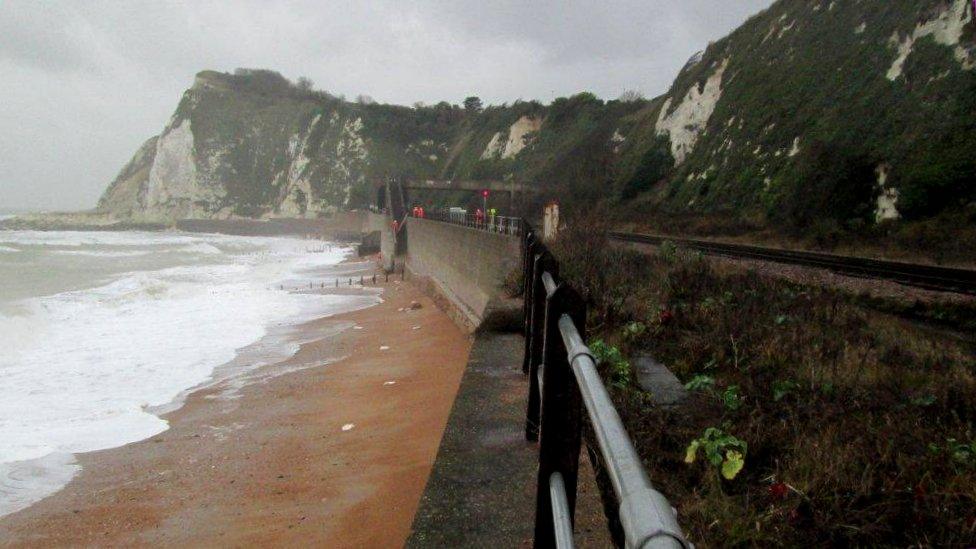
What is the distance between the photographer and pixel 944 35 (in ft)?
68.0

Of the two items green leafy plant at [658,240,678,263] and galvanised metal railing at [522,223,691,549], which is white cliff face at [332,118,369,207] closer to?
green leafy plant at [658,240,678,263]

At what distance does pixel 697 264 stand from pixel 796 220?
11721 mm

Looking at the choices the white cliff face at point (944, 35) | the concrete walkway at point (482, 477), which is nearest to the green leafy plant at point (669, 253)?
the concrete walkway at point (482, 477)

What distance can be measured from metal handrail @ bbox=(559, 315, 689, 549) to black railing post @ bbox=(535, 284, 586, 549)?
17.2 inches

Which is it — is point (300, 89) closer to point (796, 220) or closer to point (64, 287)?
point (64, 287)

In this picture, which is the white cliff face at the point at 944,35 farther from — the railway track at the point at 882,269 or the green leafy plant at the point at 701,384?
the green leafy plant at the point at 701,384

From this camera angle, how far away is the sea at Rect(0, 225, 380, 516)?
825 cm

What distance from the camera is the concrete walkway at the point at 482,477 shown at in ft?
9.29

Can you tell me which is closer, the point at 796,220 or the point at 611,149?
the point at 796,220

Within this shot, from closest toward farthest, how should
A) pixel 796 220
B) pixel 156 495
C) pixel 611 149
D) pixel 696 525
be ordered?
pixel 696 525 → pixel 156 495 → pixel 796 220 → pixel 611 149

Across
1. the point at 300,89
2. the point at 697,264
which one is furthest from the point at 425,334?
the point at 300,89

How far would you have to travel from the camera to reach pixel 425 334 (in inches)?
578

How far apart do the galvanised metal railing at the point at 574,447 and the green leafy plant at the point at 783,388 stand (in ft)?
8.64

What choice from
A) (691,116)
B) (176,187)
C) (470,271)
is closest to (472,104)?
(176,187)
